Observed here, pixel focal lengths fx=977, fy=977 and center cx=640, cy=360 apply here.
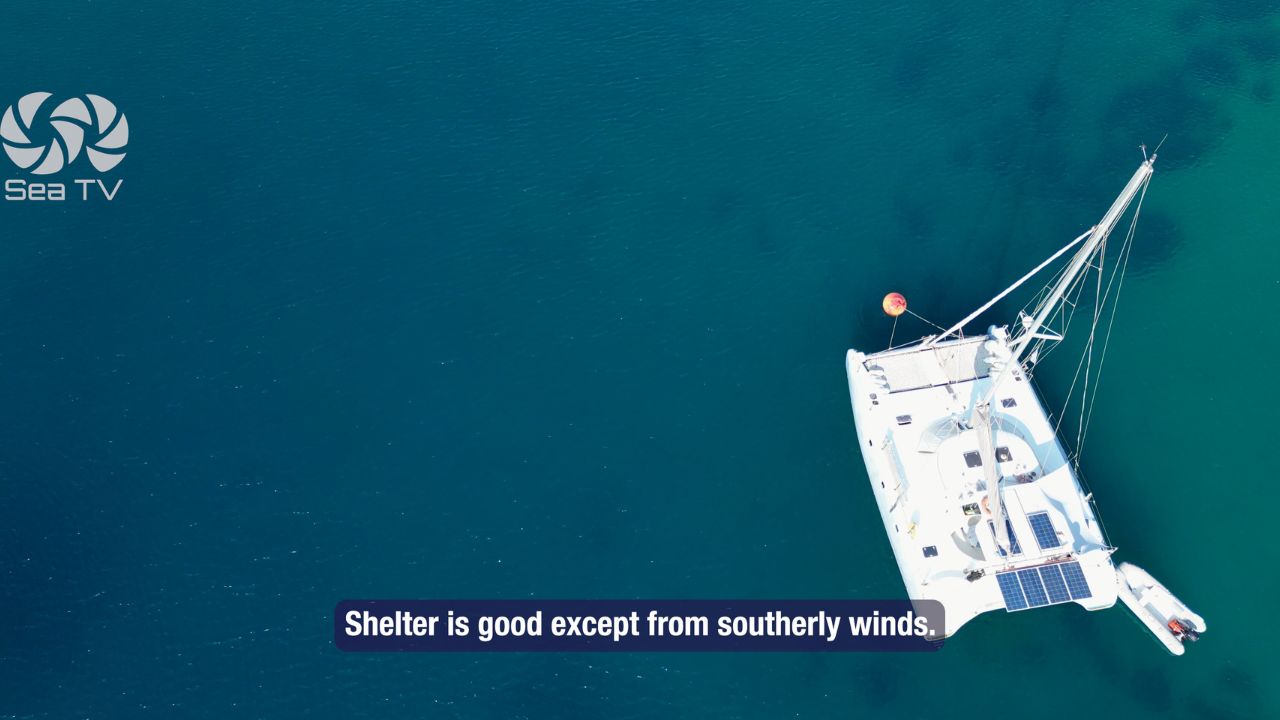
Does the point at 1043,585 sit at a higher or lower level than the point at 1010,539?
lower

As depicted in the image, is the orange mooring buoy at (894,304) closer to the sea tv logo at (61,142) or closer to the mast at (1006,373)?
the mast at (1006,373)

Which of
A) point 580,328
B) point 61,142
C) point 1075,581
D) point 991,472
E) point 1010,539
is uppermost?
point 61,142

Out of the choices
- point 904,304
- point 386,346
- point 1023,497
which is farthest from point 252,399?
point 1023,497

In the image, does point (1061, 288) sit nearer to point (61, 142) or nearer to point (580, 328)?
point (580, 328)

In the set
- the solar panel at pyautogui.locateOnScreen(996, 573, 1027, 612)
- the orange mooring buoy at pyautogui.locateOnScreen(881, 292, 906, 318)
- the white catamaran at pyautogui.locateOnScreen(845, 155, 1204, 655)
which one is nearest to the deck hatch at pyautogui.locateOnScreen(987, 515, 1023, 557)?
the white catamaran at pyautogui.locateOnScreen(845, 155, 1204, 655)

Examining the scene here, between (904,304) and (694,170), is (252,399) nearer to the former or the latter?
(694,170)

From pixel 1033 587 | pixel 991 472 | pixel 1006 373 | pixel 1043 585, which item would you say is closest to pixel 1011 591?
pixel 1033 587
